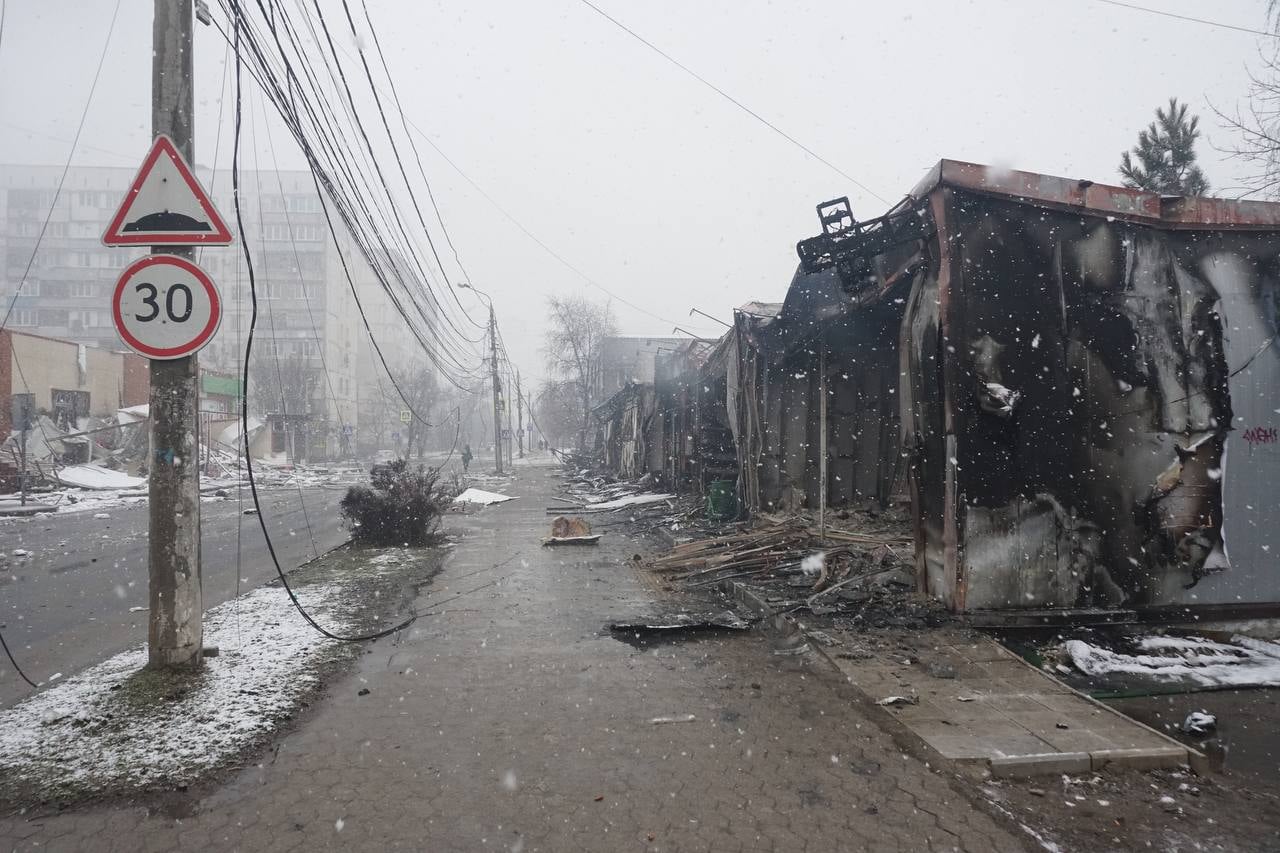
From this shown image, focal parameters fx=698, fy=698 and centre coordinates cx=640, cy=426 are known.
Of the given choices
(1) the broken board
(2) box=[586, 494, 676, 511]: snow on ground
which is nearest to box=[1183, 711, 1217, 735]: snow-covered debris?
(1) the broken board

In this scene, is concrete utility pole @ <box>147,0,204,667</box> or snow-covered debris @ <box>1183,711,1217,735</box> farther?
concrete utility pole @ <box>147,0,204,667</box>

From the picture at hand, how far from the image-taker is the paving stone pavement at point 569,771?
2994mm

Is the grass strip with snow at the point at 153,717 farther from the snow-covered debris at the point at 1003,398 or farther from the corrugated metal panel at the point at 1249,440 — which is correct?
the corrugated metal panel at the point at 1249,440

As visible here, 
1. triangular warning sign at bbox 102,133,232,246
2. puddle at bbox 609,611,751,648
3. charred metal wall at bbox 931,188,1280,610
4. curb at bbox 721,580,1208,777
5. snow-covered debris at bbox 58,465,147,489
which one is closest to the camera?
curb at bbox 721,580,1208,777

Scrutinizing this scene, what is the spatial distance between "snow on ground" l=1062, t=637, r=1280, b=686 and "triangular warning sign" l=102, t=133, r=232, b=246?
23.5ft

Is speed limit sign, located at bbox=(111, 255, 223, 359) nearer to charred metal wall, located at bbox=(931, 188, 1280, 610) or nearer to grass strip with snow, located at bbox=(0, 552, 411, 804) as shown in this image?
grass strip with snow, located at bbox=(0, 552, 411, 804)

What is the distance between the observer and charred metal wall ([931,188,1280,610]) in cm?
612

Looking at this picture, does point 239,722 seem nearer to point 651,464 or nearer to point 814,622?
point 814,622

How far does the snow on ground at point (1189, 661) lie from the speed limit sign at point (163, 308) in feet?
22.7

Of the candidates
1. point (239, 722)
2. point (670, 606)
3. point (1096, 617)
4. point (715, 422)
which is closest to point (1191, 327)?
point (1096, 617)

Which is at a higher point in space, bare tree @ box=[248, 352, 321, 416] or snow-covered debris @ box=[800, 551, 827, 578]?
bare tree @ box=[248, 352, 321, 416]

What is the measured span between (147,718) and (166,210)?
329 cm

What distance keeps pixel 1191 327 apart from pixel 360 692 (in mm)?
7558

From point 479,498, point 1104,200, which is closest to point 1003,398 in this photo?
point 1104,200
